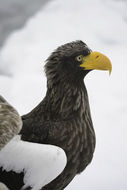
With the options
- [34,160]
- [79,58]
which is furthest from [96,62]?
[34,160]

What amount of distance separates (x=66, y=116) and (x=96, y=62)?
0.34 metres

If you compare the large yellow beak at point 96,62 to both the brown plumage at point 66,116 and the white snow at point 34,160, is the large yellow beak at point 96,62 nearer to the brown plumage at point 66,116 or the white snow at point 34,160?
the brown plumage at point 66,116

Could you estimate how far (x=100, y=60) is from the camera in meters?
2.32

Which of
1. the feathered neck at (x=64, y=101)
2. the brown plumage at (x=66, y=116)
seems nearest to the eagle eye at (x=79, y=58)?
the brown plumage at (x=66, y=116)

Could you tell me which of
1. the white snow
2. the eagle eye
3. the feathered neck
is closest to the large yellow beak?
the eagle eye

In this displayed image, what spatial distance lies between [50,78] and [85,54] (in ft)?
0.76

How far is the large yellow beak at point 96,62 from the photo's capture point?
2324 millimetres

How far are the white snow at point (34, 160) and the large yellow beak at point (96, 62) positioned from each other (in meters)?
0.49

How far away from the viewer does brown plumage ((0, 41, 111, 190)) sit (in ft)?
7.42

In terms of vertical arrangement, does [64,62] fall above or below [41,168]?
above

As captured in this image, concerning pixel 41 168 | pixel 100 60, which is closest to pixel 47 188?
pixel 41 168

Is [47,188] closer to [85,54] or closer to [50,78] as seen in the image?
[50,78]

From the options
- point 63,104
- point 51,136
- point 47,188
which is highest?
point 63,104

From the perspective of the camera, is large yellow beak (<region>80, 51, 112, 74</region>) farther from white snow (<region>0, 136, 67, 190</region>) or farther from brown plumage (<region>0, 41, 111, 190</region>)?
white snow (<region>0, 136, 67, 190</region>)
